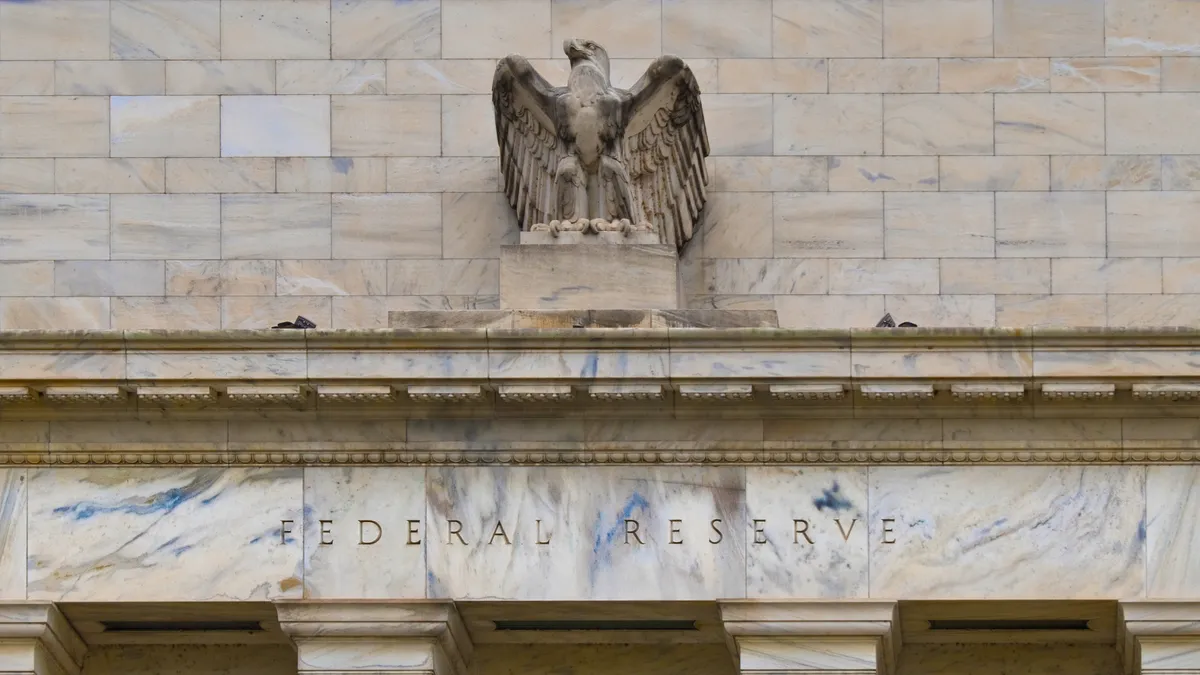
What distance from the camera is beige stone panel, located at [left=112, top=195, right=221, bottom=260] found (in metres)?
33.1

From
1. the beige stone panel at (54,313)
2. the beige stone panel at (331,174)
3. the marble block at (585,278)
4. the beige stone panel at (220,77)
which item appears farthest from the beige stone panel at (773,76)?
the beige stone panel at (54,313)

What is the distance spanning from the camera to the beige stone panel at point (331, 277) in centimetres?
3291

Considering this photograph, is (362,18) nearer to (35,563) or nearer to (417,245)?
(417,245)

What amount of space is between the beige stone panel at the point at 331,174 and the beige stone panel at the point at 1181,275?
7.98 meters

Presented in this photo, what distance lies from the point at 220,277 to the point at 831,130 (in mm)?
6414

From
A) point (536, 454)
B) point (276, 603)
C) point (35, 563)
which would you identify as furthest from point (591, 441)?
point (35, 563)

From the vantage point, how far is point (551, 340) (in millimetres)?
29953

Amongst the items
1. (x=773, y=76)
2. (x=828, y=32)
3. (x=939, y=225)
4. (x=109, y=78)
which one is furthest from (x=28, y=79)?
(x=939, y=225)

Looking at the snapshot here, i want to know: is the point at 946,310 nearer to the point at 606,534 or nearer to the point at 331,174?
the point at 606,534

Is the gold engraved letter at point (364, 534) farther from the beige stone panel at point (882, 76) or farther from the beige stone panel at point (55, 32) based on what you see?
the beige stone panel at point (882, 76)

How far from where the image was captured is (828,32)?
3369 centimetres

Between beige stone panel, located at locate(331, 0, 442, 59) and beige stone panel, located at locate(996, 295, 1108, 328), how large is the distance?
644 centimetres

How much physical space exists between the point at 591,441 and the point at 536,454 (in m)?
0.53

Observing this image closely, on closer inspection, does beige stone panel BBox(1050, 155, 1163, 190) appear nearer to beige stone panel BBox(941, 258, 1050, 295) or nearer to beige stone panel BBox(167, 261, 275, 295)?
beige stone panel BBox(941, 258, 1050, 295)
